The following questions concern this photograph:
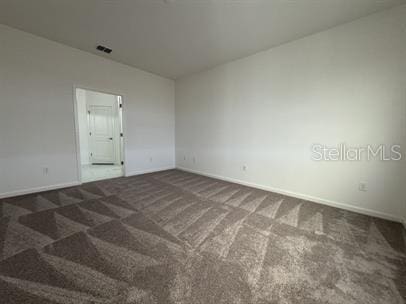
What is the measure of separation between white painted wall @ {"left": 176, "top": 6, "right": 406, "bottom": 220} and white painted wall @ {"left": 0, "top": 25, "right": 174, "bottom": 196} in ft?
8.59

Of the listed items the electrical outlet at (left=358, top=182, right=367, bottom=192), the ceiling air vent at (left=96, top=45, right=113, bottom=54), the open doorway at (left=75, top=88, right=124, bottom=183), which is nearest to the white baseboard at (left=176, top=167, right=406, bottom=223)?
the electrical outlet at (left=358, top=182, right=367, bottom=192)

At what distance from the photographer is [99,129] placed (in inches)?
219

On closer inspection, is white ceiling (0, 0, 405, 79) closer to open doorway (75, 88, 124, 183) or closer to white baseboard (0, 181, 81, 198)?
open doorway (75, 88, 124, 183)

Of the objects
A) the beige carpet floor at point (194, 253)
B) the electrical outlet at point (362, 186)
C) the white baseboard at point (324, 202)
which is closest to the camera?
the beige carpet floor at point (194, 253)

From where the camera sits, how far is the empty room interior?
1.35 meters

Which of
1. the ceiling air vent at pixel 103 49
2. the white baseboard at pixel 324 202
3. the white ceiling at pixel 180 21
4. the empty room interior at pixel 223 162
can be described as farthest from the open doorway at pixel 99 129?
the white baseboard at pixel 324 202

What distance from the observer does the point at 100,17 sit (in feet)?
7.74

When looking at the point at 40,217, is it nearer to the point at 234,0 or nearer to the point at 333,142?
the point at 234,0

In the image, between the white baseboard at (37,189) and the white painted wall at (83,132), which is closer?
the white baseboard at (37,189)

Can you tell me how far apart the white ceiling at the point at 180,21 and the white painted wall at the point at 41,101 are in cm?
31

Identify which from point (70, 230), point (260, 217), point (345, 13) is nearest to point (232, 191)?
point (260, 217)

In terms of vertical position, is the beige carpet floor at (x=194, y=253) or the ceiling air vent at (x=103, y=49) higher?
the ceiling air vent at (x=103, y=49)

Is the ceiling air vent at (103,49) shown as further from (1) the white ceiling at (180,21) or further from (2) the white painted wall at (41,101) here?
(2) the white painted wall at (41,101)

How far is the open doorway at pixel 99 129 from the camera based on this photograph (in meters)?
5.43
